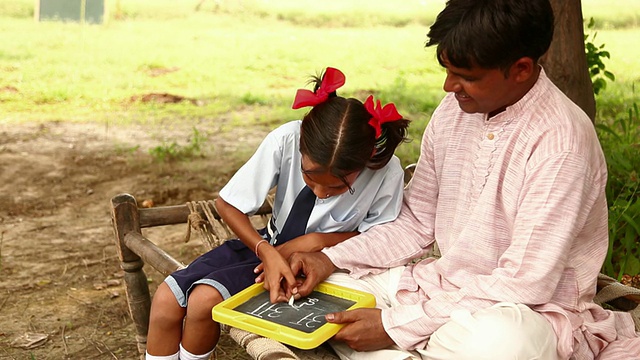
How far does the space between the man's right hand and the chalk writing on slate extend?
44 millimetres

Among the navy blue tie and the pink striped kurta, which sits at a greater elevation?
the pink striped kurta

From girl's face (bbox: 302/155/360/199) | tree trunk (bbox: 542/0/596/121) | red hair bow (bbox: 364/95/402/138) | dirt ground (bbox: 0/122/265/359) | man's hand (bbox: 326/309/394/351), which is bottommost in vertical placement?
dirt ground (bbox: 0/122/265/359)

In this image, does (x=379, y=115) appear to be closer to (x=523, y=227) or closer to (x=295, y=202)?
(x=295, y=202)

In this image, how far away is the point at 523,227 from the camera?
2.03 metres

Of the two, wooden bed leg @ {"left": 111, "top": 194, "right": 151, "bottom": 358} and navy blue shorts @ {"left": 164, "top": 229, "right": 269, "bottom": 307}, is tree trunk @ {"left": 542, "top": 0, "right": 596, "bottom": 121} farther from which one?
wooden bed leg @ {"left": 111, "top": 194, "right": 151, "bottom": 358}

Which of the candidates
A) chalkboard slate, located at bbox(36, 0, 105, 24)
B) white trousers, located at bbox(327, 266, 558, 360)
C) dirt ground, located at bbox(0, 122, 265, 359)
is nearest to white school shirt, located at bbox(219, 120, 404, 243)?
white trousers, located at bbox(327, 266, 558, 360)

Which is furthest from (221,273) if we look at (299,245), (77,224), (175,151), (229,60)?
(229,60)

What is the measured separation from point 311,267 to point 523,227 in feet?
2.24

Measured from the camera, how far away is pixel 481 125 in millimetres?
2322

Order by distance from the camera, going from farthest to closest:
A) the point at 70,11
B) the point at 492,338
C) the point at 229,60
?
the point at 70,11 → the point at 229,60 → the point at 492,338

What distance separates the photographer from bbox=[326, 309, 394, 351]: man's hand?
2152 mm

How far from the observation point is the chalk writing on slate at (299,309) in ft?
7.18

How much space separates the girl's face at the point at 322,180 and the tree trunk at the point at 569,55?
5.51ft

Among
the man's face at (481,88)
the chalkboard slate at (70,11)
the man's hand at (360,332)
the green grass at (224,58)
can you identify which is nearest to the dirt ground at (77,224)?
the green grass at (224,58)
